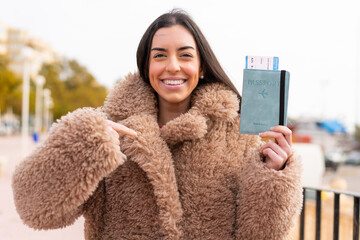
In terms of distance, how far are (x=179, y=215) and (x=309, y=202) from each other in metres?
4.76

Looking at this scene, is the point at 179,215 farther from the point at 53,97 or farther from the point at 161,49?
the point at 53,97

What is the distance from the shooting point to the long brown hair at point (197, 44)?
195 cm

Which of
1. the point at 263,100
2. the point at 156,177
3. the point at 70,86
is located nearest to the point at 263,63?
the point at 263,100

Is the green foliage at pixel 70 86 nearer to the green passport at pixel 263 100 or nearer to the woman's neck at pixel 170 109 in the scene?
the woman's neck at pixel 170 109

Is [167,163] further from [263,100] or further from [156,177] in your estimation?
[263,100]

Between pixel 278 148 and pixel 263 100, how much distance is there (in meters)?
0.23

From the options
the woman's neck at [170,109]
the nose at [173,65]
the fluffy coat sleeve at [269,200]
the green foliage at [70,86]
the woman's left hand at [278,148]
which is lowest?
the fluffy coat sleeve at [269,200]

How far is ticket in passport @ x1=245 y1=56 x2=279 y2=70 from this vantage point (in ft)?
A: 5.79

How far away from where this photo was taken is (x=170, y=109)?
205 cm

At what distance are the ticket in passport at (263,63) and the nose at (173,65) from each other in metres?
0.33

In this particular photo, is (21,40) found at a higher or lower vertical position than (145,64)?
higher

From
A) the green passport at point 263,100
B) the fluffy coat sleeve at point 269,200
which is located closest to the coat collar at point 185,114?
the green passport at point 263,100

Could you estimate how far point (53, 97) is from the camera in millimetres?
47438

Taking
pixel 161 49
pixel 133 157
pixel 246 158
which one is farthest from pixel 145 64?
pixel 246 158
